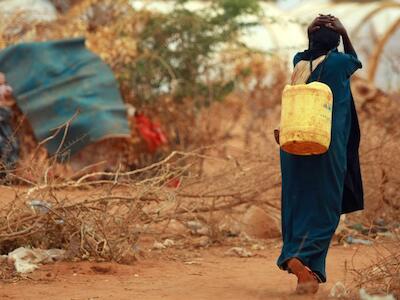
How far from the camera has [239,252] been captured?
7.42 metres

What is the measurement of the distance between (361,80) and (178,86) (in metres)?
2.20

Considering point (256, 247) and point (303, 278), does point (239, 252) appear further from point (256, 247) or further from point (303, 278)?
point (303, 278)

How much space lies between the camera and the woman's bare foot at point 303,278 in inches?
211

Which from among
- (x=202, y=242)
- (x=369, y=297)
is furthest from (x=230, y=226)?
(x=369, y=297)

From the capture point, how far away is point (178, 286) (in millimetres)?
5969

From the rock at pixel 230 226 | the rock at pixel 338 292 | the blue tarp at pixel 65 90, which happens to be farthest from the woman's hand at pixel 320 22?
the blue tarp at pixel 65 90

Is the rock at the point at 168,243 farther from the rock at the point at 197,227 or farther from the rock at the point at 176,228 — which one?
the rock at the point at 197,227

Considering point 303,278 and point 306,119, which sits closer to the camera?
point 306,119

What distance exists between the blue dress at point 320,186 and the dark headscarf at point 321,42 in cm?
6

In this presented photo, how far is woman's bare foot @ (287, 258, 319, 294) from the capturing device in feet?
17.6

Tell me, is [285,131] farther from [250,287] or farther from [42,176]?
[42,176]

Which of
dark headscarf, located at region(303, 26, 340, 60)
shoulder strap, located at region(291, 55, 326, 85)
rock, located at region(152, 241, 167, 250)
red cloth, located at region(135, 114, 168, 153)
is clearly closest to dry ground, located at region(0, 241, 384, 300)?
rock, located at region(152, 241, 167, 250)

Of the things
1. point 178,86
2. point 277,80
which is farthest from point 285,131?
point 277,80

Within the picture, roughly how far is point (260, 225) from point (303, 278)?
2869mm
